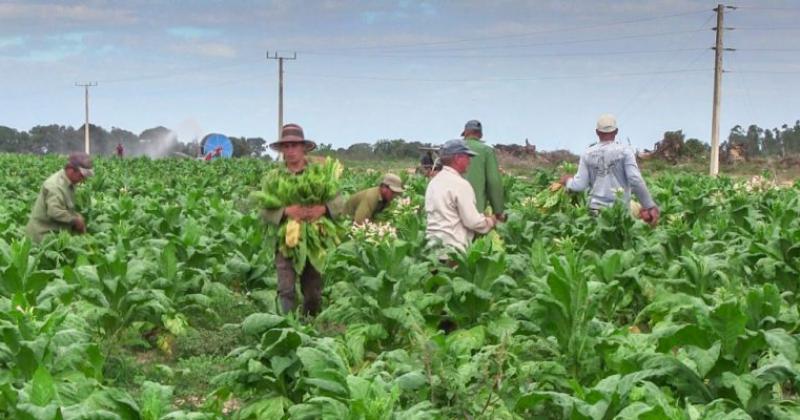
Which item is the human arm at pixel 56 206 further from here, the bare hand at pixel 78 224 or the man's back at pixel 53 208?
the bare hand at pixel 78 224

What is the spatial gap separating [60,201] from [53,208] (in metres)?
0.12

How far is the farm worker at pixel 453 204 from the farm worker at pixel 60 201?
4.20 metres

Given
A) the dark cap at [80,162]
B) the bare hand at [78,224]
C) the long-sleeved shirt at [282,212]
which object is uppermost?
the dark cap at [80,162]

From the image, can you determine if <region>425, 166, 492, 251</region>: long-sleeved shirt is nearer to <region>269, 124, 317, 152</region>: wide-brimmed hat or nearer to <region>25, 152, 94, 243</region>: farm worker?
<region>269, 124, 317, 152</region>: wide-brimmed hat

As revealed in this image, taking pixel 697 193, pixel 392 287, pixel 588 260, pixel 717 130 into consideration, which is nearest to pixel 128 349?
pixel 392 287

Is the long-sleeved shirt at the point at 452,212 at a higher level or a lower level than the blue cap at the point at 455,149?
lower

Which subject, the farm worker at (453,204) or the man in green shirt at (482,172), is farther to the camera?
the man in green shirt at (482,172)

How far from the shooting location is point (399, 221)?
1180cm

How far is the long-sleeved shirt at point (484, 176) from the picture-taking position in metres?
11.8

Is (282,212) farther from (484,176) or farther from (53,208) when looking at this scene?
(53,208)

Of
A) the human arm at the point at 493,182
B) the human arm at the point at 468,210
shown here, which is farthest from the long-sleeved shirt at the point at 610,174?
the human arm at the point at 468,210

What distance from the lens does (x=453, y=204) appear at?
9586mm

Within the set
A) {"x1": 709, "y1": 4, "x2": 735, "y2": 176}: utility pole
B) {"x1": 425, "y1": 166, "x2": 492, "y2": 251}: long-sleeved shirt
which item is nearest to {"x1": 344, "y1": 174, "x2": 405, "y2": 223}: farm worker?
{"x1": 425, "y1": 166, "x2": 492, "y2": 251}: long-sleeved shirt

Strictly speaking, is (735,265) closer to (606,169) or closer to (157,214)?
(606,169)
